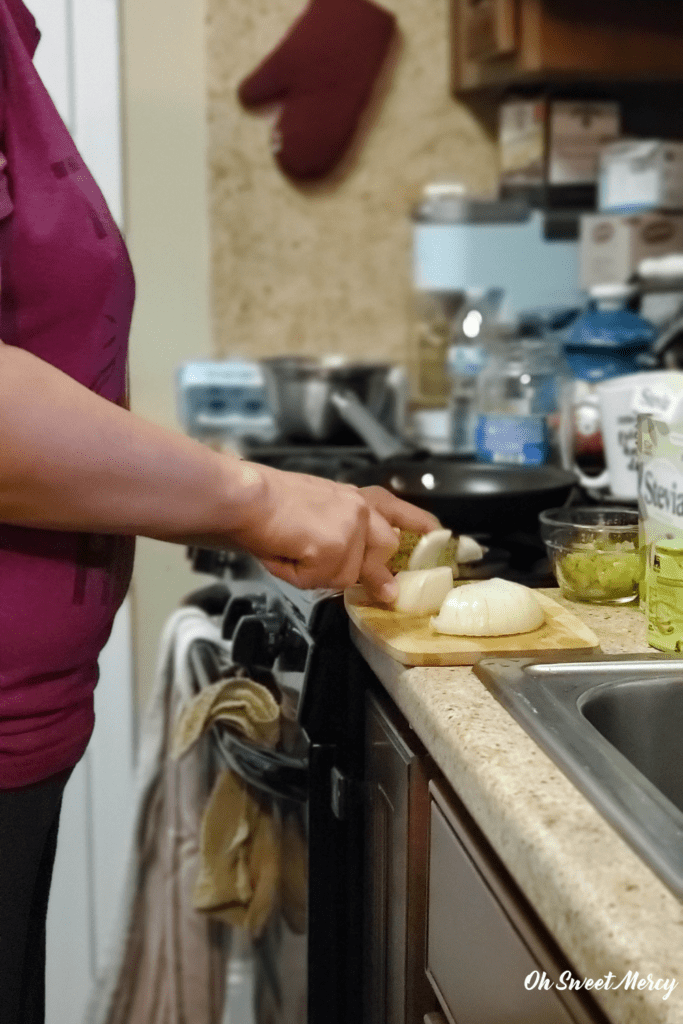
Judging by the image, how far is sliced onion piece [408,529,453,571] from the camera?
888 mm

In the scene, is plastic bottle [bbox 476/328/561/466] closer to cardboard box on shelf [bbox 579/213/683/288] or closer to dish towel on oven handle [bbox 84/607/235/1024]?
cardboard box on shelf [bbox 579/213/683/288]

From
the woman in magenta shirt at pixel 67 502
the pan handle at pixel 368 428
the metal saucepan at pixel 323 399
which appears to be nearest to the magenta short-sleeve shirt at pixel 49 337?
the woman in magenta shirt at pixel 67 502

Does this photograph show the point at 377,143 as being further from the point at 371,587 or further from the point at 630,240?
the point at 371,587

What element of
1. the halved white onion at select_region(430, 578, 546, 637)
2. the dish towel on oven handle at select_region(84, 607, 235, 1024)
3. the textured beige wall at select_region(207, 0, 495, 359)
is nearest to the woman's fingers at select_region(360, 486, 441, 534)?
the halved white onion at select_region(430, 578, 546, 637)

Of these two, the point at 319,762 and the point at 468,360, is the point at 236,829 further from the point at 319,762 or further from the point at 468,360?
the point at 468,360

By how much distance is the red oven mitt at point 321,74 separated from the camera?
77.0 inches

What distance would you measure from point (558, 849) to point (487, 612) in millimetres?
303

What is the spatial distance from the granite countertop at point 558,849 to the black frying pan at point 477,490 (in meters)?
0.33

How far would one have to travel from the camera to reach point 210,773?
1.27 m

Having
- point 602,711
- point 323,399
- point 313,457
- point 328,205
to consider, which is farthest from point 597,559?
point 328,205

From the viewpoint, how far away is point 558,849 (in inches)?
18.8

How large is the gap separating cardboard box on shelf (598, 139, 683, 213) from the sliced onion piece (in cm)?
108

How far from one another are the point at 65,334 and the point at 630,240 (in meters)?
1.27

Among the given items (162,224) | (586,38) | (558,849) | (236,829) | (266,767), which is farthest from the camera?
(162,224)
